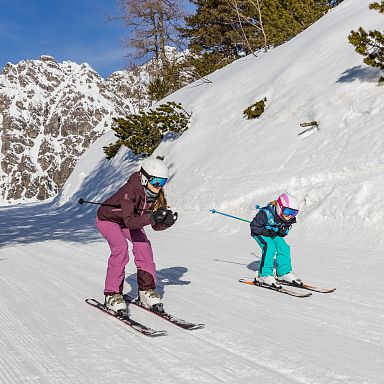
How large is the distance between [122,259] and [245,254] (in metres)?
4.26

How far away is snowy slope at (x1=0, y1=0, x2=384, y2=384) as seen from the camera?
3574mm

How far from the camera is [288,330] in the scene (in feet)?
14.4

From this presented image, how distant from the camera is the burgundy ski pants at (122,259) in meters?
5.16

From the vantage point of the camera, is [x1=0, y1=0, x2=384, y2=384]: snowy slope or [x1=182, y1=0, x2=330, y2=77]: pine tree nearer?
[x1=0, y1=0, x2=384, y2=384]: snowy slope

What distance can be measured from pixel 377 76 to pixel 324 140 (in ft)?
8.18

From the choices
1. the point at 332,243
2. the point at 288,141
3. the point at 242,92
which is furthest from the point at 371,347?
the point at 242,92

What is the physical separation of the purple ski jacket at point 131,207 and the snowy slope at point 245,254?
3.37 feet

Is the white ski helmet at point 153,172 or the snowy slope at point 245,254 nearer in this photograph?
the snowy slope at point 245,254

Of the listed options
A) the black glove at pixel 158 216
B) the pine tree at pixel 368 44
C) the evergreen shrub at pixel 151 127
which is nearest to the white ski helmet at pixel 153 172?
the black glove at pixel 158 216

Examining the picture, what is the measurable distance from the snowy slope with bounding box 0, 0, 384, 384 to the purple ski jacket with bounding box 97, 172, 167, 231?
103 centimetres

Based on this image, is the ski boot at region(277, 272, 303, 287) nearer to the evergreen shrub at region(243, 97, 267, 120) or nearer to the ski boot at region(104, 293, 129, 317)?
the ski boot at region(104, 293, 129, 317)

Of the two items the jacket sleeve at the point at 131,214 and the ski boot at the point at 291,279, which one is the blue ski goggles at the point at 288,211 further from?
the jacket sleeve at the point at 131,214

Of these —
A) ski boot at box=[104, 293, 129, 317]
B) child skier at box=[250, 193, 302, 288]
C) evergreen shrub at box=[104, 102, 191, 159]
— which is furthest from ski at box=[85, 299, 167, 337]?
evergreen shrub at box=[104, 102, 191, 159]

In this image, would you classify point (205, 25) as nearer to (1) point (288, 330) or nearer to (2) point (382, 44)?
(2) point (382, 44)
